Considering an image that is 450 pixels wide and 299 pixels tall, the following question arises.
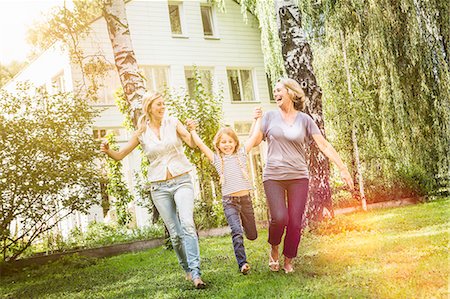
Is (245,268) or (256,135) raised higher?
(256,135)

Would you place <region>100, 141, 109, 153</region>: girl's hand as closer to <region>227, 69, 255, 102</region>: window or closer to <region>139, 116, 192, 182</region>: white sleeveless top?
<region>139, 116, 192, 182</region>: white sleeveless top

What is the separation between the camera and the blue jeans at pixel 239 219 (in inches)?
243

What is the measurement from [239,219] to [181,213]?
0.84 m

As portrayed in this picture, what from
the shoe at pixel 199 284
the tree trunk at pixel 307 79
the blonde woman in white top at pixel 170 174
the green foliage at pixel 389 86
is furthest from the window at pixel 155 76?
the shoe at pixel 199 284

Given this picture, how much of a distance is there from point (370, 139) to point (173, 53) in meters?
9.34

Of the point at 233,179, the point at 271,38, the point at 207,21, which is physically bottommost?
the point at 233,179

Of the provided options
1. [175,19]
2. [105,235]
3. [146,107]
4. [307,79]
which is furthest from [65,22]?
[175,19]

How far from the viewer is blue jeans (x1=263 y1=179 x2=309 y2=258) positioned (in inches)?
226

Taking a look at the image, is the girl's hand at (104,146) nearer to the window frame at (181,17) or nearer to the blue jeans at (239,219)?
the blue jeans at (239,219)

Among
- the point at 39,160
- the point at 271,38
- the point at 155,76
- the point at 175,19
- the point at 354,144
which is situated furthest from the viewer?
the point at 175,19

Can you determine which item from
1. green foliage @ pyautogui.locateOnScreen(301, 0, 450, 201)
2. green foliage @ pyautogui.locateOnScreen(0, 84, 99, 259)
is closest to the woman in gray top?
green foliage @ pyautogui.locateOnScreen(0, 84, 99, 259)

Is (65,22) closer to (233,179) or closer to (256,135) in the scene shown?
(233,179)

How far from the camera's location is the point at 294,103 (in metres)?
6.11

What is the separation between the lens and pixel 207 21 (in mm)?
23906
